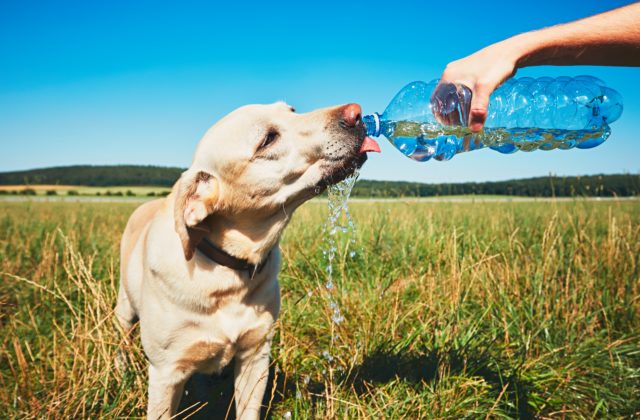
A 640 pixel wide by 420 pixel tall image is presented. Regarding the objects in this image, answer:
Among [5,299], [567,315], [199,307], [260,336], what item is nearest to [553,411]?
[567,315]

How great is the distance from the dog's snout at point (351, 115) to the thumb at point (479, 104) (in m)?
0.88

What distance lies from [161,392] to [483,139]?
2.43 meters

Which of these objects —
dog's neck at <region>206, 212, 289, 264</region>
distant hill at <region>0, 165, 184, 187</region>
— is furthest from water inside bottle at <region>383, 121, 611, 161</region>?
distant hill at <region>0, 165, 184, 187</region>

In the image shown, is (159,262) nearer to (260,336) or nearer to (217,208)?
(217,208)

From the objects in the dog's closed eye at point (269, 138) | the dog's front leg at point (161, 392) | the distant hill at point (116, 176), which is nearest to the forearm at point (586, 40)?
the dog's closed eye at point (269, 138)

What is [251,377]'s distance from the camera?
2.41 metres

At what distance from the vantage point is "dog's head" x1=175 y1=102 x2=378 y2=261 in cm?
228

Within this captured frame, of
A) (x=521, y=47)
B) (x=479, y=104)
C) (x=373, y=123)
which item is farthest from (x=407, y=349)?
(x=521, y=47)

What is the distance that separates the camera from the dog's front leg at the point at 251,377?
2303 millimetres

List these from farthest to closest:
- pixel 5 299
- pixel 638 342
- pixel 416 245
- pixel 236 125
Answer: pixel 416 245 → pixel 5 299 → pixel 638 342 → pixel 236 125

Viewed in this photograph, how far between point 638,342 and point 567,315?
18.5 inches

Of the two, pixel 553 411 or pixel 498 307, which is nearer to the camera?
pixel 553 411

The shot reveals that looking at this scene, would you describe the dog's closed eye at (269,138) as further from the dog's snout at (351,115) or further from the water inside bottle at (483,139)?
the water inside bottle at (483,139)

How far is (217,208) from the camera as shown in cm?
230
